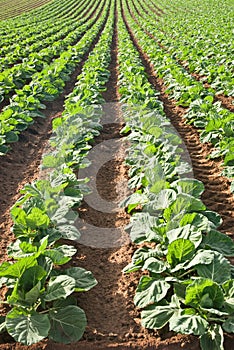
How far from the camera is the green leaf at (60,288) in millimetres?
2948

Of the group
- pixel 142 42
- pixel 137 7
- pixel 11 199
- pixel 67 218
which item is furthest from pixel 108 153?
pixel 137 7

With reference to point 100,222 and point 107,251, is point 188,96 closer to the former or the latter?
point 100,222

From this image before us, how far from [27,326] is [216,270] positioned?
1.43 meters

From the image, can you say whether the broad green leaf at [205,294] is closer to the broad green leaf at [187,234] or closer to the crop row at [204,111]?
the broad green leaf at [187,234]

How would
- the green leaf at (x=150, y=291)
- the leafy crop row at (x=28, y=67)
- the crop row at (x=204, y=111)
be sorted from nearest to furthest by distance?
1. the green leaf at (x=150, y=291)
2. the crop row at (x=204, y=111)
3. the leafy crop row at (x=28, y=67)

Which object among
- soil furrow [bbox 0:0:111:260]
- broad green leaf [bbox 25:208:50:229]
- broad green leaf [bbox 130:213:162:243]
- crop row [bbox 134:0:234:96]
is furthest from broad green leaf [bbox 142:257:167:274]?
crop row [bbox 134:0:234:96]

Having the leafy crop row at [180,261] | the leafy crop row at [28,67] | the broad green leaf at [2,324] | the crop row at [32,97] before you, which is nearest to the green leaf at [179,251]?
the leafy crop row at [180,261]

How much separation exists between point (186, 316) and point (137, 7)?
37.1 metres

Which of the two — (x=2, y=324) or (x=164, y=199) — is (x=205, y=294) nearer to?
(x=164, y=199)

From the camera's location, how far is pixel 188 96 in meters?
8.52

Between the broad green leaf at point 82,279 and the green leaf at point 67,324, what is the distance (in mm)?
212

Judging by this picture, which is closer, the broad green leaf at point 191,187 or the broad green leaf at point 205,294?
the broad green leaf at point 205,294

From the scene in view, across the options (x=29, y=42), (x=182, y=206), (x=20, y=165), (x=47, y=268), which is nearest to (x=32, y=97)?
(x=20, y=165)

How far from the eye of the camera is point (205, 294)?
2.78 meters
